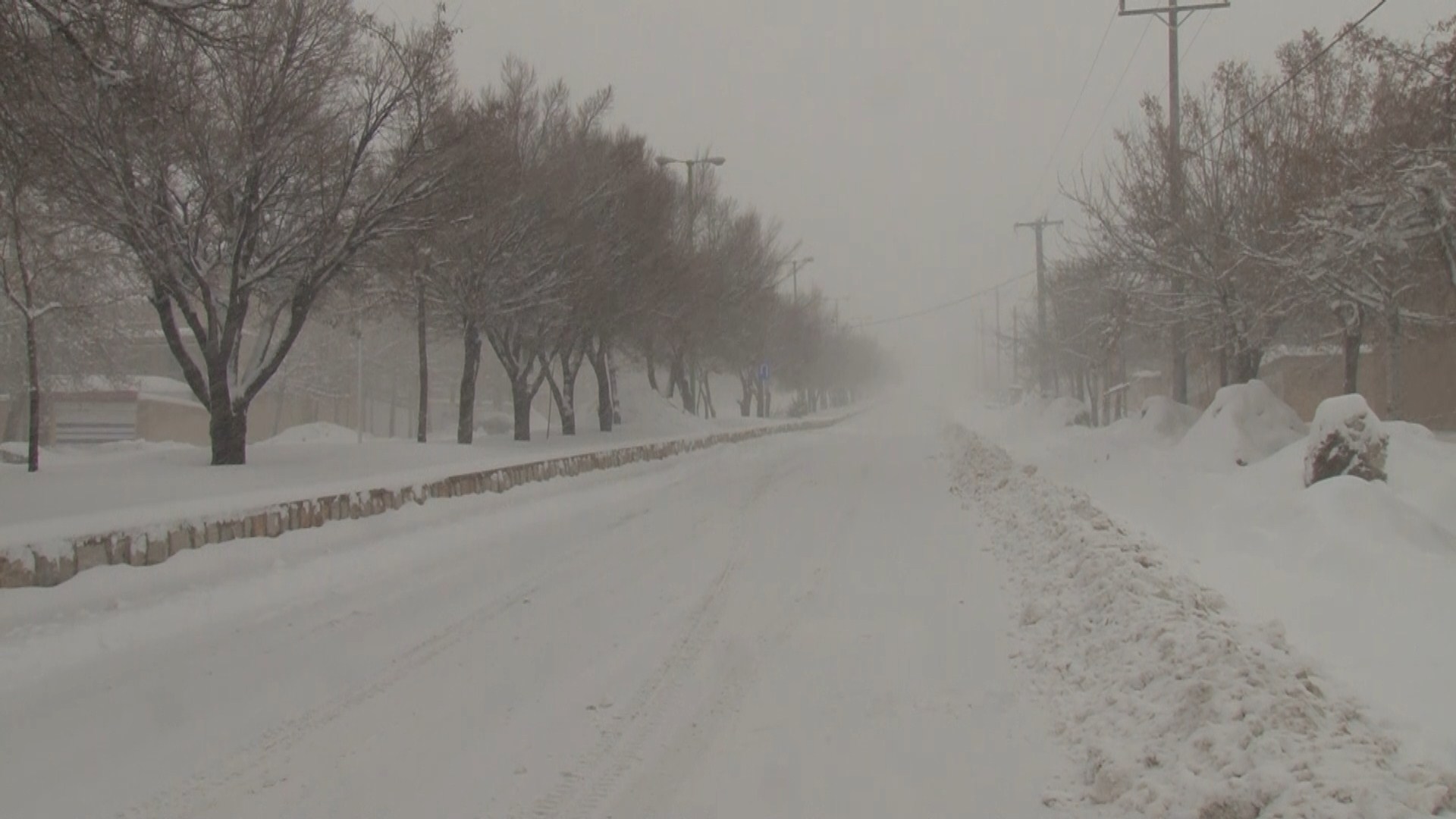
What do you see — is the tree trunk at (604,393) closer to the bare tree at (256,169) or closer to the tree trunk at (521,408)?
the tree trunk at (521,408)

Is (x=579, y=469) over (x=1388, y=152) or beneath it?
beneath

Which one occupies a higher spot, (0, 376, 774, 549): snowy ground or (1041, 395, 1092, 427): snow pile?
(1041, 395, 1092, 427): snow pile

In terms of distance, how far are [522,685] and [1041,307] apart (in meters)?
36.0

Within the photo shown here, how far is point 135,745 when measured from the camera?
4934 millimetres

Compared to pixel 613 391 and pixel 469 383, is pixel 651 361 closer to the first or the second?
pixel 613 391

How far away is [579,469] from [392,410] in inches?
1854

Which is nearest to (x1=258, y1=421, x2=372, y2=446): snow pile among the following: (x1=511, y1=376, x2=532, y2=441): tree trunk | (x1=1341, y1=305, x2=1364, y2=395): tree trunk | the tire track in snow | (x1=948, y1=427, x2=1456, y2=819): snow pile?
(x1=511, y1=376, x2=532, y2=441): tree trunk

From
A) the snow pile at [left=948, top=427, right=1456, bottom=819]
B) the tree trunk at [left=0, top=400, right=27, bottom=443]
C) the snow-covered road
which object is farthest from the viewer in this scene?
the tree trunk at [left=0, top=400, right=27, bottom=443]

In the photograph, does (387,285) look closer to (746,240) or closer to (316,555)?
(316,555)

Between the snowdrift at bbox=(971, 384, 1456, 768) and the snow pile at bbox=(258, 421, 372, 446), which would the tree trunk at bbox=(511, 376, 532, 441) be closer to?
the snowdrift at bbox=(971, 384, 1456, 768)

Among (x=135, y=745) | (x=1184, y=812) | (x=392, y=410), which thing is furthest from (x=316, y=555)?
(x=392, y=410)

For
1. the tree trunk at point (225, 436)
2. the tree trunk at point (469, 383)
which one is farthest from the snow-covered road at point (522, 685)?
the tree trunk at point (469, 383)

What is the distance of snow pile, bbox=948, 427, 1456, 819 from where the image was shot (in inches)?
144

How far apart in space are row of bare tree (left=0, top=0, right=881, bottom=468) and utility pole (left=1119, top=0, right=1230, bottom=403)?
1219 centimetres
